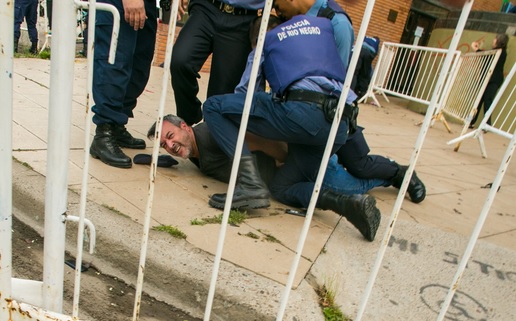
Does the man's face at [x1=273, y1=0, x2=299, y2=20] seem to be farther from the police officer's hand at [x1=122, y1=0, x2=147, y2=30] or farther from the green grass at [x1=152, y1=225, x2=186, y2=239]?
the green grass at [x1=152, y1=225, x2=186, y2=239]

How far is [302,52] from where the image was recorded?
2371 millimetres

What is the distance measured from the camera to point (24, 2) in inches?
281

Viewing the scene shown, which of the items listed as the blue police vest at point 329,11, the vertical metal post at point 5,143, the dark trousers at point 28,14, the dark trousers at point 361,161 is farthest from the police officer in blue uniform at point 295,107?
the dark trousers at point 28,14

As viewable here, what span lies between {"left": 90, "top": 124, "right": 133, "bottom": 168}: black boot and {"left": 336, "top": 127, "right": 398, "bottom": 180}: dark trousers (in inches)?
59.5

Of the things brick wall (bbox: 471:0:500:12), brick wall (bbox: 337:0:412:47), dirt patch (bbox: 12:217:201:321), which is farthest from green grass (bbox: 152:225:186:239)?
brick wall (bbox: 471:0:500:12)

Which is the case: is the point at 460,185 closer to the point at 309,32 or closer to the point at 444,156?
the point at 444,156

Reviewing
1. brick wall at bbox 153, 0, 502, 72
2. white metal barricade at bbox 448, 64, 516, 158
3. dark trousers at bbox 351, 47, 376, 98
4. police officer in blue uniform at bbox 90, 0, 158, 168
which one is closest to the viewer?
police officer in blue uniform at bbox 90, 0, 158, 168

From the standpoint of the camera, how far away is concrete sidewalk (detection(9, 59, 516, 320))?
5.99 feet

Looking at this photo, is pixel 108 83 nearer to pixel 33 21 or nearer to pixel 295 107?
pixel 295 107

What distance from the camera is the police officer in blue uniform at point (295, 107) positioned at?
2.34 m

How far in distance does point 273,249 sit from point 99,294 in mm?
821

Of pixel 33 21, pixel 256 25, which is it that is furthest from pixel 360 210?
pixel 33 21

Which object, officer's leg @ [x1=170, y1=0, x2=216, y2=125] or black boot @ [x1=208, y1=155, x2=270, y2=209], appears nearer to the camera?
black boot @ [x1=208, y1=155, x2=270, y2=209]

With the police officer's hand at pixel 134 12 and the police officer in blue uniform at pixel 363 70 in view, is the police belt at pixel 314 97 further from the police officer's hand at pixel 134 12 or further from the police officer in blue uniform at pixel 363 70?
the police officer in blue uniform at pixel 363 70
